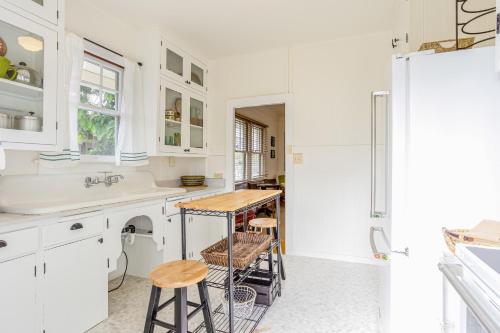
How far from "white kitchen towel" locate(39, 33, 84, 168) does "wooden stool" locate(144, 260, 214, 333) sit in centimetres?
135

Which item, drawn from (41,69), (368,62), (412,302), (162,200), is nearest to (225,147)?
(162,200)

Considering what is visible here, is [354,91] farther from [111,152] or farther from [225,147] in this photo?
[111,152]

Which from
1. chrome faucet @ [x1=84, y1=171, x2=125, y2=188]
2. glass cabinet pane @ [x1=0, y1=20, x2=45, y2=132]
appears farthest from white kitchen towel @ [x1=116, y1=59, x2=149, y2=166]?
glass cabinet pane @ [x1=0, y1=20, x2=45, y2=132]

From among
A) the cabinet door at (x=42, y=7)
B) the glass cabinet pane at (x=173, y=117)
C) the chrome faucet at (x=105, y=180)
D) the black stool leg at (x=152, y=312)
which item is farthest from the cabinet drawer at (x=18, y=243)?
the glass cabinet pane at (x=173, y=117)

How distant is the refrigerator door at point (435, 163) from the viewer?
109 cm

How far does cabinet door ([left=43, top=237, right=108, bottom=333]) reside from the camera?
1.72m

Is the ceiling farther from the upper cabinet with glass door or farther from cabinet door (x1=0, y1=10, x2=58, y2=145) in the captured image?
cabinet door (x1=0, y1=10, x2=58, y2=145)

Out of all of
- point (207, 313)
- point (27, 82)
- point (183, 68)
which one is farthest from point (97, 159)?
point (207, 313)

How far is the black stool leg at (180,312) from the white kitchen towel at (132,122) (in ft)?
5.81

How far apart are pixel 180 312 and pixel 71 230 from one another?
1005mm

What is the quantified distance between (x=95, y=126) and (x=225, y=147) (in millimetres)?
1733

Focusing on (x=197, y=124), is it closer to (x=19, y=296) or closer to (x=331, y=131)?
(x=331, y=131)

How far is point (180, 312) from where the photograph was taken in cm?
137

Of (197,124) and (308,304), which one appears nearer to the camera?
(308,304)
